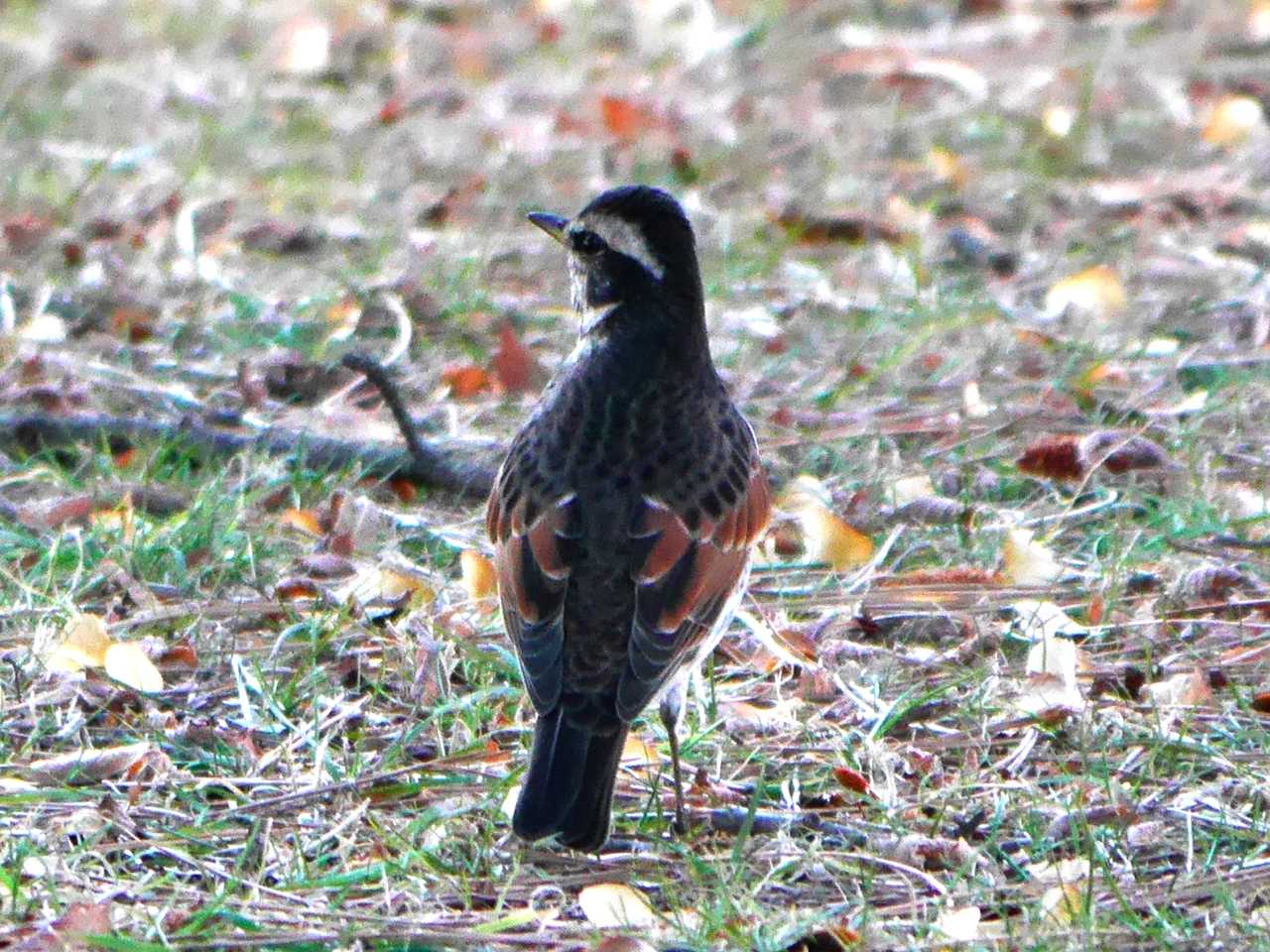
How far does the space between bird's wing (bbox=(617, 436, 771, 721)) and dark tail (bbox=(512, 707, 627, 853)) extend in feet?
0.35

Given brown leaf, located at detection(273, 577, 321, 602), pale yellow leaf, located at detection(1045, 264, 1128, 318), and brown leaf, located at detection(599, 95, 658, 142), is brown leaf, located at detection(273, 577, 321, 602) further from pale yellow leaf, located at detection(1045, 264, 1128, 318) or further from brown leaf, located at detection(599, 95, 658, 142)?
brown leaf, located at detection(599, 95, 658, 142)

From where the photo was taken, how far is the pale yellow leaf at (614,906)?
15.5 ft

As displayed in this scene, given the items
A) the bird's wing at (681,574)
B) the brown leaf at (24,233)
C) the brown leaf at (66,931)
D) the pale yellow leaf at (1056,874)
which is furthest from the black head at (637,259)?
the brown leaf at (24,233)

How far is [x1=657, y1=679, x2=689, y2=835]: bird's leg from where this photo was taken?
5.22 m

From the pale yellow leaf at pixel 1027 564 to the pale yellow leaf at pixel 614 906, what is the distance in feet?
7.30

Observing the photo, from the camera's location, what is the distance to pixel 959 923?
4672mm

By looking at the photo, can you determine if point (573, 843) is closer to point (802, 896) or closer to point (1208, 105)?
point (802, 896)

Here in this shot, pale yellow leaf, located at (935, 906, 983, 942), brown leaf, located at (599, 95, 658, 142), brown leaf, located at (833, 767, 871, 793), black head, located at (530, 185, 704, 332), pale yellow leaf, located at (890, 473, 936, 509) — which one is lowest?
brown leaf, located at (833, 767, 871, 793)

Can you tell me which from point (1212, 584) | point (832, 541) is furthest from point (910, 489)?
point (1212, 584)

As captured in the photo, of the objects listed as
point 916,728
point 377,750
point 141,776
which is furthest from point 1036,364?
point 141,776

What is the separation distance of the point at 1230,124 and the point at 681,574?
272 inches

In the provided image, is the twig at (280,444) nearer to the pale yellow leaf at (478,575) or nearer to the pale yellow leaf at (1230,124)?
the pale yellow leaf at (478,575)

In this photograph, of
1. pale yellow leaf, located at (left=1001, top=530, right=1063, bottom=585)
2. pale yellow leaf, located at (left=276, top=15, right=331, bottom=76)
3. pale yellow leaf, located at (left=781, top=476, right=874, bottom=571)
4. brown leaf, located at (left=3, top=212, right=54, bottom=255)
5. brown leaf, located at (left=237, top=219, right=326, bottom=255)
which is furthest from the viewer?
pale yellow leaf, located at (left=276, top=15, right=331, bottom=76)

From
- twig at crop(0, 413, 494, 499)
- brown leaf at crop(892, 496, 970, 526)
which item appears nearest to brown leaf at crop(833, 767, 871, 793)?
brown leaf at crop(892, 496, 970, 526)
